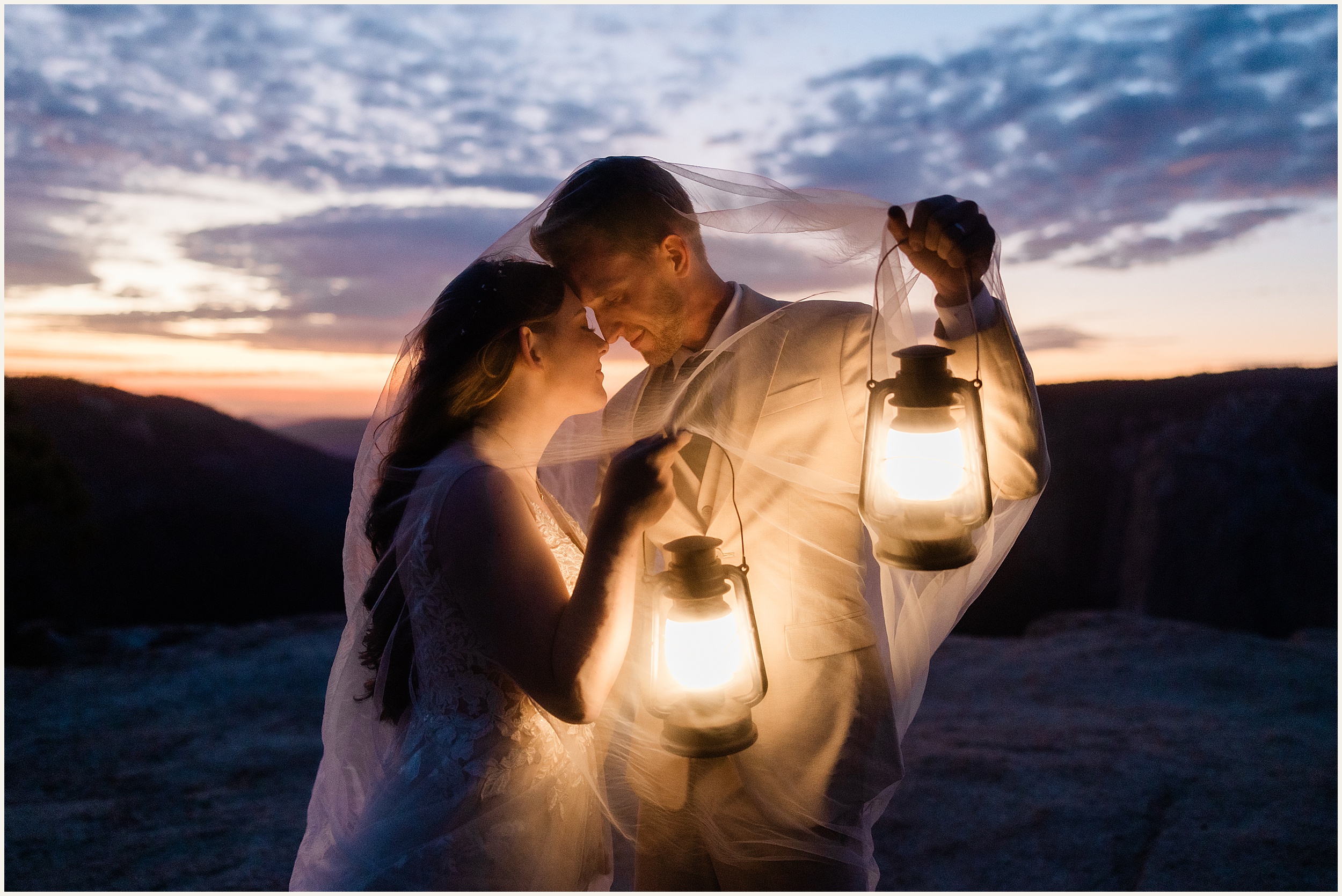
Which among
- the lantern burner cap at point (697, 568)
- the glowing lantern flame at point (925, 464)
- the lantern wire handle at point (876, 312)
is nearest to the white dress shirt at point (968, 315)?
the lantern wire handle at point (876, 312)

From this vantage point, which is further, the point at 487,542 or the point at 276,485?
the point at 276,485

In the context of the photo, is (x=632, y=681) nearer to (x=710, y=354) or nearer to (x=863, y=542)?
(x=863, y=542)

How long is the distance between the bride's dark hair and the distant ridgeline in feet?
27.4

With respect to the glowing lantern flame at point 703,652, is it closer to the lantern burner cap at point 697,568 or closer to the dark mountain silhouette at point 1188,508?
the lantern burner cap at point 697,568

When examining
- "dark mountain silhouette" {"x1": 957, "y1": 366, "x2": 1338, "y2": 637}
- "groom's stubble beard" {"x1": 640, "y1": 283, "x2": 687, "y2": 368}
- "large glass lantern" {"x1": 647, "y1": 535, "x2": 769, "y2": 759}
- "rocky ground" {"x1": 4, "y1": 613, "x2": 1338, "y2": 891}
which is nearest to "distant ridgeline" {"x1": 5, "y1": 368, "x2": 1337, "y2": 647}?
"dark mountain silhouette" {"x1": 957, "y1": 366, "x2": 1338, "y2": 637}

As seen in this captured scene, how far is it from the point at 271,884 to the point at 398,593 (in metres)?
3.62

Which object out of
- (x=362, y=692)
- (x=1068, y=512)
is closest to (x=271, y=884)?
(x=362, y=692)

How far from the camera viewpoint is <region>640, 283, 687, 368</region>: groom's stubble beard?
1828mm

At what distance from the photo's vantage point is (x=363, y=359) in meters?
2.79

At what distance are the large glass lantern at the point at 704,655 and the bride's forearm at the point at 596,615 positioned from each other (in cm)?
8

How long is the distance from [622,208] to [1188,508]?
35.7 feet

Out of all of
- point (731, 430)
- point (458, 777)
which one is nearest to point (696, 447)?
point (731, 430)

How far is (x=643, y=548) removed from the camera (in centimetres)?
179

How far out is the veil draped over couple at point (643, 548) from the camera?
154 centimetres
